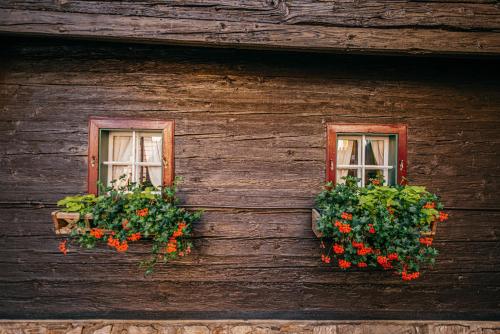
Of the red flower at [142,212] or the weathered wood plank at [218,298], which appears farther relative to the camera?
the weathered wood plank at [218,298]

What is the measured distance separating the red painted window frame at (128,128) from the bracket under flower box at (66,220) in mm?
356

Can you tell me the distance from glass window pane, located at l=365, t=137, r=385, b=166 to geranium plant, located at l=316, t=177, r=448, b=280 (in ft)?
1.67

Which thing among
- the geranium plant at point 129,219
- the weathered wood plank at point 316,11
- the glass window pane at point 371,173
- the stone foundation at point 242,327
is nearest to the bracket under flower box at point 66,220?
the geranium plant at point 129,219

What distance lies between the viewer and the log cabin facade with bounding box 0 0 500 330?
3.09 metres

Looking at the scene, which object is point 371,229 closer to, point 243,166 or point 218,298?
point 243,166

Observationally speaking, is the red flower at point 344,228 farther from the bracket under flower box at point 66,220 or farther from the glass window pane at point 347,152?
the bracket under flower box at point 66,220

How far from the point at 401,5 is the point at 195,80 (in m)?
2.09

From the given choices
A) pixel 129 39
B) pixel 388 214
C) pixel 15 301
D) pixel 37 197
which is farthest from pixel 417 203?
pixel 15 301

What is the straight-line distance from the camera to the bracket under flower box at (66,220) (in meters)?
2.71

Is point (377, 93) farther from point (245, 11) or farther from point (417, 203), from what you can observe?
point (245, 11)

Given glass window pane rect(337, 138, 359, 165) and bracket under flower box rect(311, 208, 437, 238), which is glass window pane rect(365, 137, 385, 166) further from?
bracket under flower box rect(311, 208, 437, 238)

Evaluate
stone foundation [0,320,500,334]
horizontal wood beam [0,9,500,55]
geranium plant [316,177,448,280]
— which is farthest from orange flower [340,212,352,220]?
horizontal wood beam [0,9,500,55]

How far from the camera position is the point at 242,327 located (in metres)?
3.14

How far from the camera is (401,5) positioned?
281 centimetres
